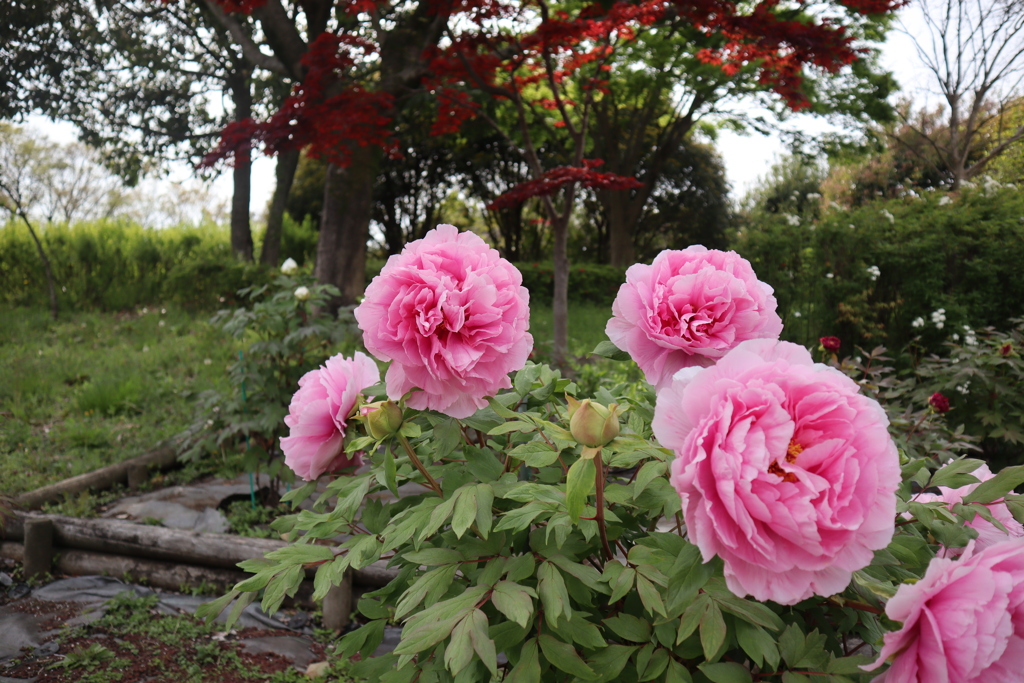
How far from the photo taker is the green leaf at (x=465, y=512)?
0.81m

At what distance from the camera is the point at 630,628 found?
0.83 metres

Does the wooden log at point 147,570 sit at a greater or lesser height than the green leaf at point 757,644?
lesser

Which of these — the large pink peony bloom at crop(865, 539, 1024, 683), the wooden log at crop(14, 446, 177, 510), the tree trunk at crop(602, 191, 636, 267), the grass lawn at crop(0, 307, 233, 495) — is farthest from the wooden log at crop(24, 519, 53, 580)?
the tree trunk at crop(602, 191, 636, 267)

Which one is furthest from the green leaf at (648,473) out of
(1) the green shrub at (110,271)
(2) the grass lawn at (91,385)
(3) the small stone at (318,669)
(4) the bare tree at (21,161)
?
(4) the bare tree at (21,161)

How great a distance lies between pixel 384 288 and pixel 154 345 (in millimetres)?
6548

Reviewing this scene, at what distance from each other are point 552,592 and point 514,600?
0.16 ft

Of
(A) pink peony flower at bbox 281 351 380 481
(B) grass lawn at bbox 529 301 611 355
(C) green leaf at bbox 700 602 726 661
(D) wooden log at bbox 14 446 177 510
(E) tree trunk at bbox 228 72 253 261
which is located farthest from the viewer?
(E) tree trunk at bbox 228 72 253 261

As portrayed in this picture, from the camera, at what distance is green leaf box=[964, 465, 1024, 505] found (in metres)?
0.82

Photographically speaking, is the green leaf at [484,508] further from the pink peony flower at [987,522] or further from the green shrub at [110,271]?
the green shrub at [110,271]

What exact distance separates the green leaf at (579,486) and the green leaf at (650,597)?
0.14m

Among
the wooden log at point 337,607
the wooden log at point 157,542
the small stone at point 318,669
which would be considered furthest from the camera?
the wooden log at point 157,542

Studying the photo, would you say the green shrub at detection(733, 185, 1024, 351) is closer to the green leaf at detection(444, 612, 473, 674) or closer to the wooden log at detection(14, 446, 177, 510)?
the green leaf at detection(444, 612, 473, 674)

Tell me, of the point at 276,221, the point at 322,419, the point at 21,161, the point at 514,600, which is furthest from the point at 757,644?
the point at 21,161

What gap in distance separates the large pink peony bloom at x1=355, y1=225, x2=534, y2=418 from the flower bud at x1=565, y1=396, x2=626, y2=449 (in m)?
0.19
